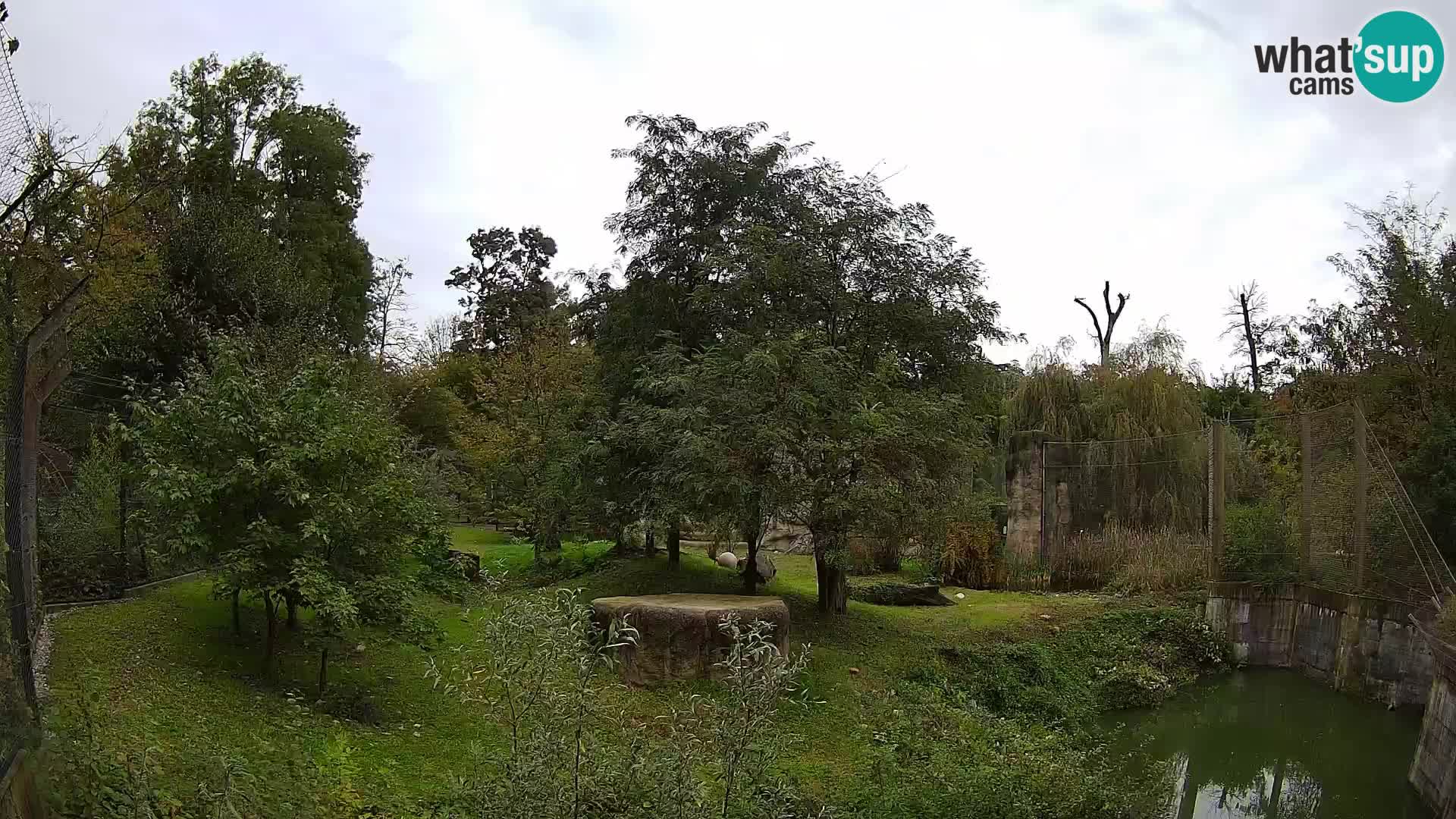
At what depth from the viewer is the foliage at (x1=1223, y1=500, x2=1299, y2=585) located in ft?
43.3

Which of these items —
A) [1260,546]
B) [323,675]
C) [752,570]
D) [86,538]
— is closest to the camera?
[323,675]

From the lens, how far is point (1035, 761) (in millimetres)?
6578

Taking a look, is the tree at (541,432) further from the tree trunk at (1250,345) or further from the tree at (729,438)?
the tree trunk at (1250,345)

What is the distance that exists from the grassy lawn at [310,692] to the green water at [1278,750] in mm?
2377

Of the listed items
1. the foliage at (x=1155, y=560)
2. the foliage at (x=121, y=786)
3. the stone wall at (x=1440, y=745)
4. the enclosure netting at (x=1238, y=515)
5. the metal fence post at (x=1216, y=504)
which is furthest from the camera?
the foliage at (x=1155, y=560)

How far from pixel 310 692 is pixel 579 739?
4.40 meters

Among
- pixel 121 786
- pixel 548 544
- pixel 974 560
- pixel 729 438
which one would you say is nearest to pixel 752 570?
pixel 729 438

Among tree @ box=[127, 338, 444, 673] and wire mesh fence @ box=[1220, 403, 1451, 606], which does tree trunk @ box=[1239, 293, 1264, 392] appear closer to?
wire mesh fence @ box=[1220, 403, 1451, 606]

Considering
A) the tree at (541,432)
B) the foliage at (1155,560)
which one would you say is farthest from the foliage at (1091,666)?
the tree at (541,432)

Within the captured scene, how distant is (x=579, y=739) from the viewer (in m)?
4.34

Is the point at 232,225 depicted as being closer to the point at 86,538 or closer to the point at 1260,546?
the point at 86,538

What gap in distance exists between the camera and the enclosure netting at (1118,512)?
54.2 ft

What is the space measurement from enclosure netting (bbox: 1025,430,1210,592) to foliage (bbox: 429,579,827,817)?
520 inches

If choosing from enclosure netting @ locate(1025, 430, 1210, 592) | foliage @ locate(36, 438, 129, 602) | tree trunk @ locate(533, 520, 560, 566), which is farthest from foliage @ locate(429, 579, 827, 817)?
enclosure netting @ locate(1025, 430, 1210, 592)
